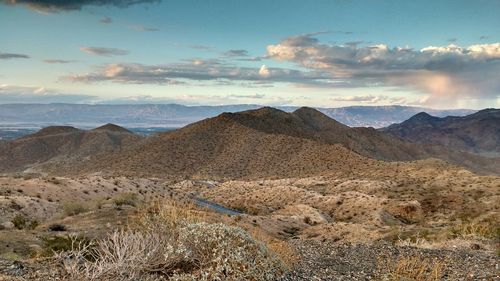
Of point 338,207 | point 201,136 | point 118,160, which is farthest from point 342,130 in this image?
point 338,207

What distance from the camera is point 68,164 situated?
408ft

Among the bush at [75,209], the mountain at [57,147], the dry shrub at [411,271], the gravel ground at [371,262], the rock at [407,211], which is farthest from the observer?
the mountain at [57,147]

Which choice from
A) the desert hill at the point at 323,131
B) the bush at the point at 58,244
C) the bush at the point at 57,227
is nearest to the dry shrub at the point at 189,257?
the bush at the point at 58,244

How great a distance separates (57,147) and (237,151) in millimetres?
90447

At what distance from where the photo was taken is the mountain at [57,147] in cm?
15125

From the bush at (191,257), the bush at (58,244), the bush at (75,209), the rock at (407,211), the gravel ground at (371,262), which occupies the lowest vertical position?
the rock at (407,211)

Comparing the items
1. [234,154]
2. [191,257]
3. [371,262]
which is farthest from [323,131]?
[191,257]

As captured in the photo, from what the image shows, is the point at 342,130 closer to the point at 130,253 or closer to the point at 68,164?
the point at 68,164

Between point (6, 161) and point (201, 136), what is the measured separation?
78.4 meters

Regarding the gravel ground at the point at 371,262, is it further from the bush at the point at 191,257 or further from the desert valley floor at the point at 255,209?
the bush at the point at 191,257

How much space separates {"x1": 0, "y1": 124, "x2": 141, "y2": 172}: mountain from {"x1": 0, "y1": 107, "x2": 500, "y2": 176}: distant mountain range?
328 mm

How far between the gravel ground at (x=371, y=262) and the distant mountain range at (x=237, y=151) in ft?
213

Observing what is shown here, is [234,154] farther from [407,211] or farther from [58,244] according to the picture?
[58,244]

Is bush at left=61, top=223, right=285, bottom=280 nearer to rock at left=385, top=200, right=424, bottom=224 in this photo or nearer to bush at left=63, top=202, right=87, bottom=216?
bush at left=63, top=202, right=87, bottom=216
